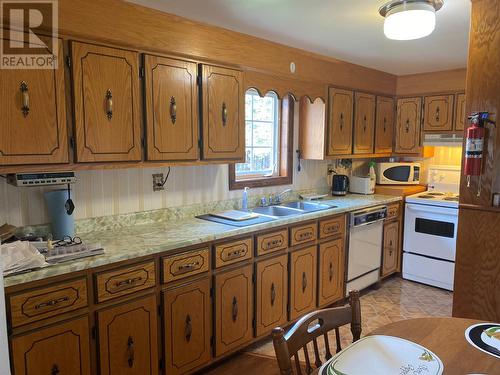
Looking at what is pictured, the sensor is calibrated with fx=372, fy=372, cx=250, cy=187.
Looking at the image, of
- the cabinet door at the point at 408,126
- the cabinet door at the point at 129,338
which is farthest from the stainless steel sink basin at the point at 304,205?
the cabinet door at the point at 129,338

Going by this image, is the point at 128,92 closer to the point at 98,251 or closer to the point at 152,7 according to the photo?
the point at 152,7

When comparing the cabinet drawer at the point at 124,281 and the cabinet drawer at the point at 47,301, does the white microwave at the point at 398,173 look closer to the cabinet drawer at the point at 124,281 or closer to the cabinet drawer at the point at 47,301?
the cabinet drawer at the point at 124,281

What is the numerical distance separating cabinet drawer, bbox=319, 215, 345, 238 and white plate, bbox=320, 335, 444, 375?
1849mm

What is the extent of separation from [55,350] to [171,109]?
4.74 feet

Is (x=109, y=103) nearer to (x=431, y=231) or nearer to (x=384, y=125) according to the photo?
(x=384, y=125)

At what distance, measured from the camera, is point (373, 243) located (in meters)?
3.72

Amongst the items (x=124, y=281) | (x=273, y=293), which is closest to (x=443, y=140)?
(x=273, y=293)

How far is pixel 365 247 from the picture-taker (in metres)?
3.62

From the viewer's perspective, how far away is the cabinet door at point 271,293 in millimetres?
2676

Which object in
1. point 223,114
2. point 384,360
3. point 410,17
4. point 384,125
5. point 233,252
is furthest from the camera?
point 384,125

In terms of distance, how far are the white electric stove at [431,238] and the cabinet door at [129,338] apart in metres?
3.00

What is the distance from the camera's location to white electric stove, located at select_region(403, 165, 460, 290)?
12.3ft

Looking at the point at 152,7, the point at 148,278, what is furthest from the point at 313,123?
the point at 148,278

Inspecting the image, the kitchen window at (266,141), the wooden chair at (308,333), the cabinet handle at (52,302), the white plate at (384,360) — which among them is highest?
the kitchen window at (266,141)
